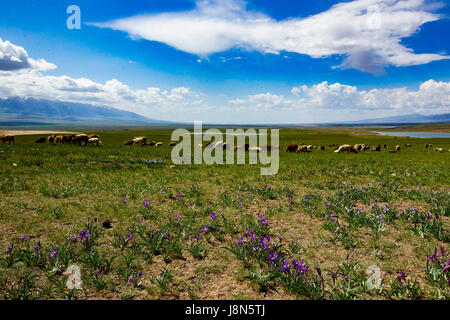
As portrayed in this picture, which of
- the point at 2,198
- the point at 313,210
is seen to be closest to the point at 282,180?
the point at 313,210

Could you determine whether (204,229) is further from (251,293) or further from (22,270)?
(22,270)

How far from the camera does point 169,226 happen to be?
6586 mm

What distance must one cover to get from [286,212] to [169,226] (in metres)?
4.14

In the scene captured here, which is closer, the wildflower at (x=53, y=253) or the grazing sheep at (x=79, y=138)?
the wildflower at (x=53, y=253)
